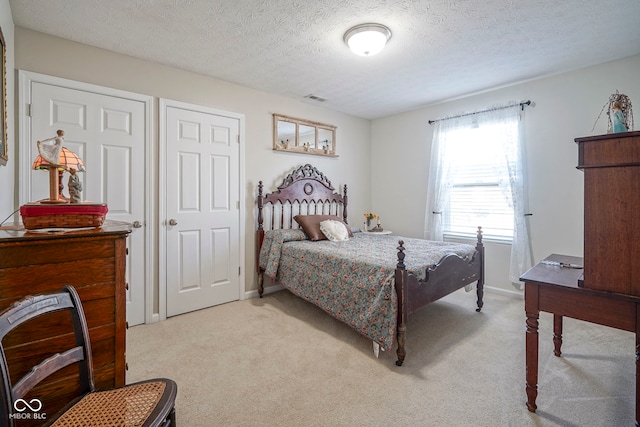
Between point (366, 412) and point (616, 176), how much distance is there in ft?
5.83

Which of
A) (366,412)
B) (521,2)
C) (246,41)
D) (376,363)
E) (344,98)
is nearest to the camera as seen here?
(366,412)

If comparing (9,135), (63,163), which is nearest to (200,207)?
(9,135)

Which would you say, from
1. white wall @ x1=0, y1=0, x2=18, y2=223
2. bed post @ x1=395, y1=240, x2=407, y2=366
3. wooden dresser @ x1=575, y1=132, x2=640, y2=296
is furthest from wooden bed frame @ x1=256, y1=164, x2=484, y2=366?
white wall @ x1=0, y1=0, x2=18, y2=223

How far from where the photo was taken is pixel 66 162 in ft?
4.57

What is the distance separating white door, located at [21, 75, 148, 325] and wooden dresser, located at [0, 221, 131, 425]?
166cm

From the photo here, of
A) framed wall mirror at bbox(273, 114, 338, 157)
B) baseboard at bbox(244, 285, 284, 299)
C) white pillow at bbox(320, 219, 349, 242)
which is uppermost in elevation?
framed wall mirror at bbox(273, 114, 338, 157)

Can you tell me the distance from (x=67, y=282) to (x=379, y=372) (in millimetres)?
1912

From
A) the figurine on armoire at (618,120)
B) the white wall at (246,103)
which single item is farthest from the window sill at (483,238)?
the figurine on armoire at (618,120)

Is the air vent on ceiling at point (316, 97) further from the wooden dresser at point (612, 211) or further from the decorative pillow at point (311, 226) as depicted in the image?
the wooden dresser at point (612, 211)

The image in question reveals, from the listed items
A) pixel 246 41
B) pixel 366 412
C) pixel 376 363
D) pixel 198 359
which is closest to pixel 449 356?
pixel 376 363

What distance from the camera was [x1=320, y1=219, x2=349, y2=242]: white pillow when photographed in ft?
11.9

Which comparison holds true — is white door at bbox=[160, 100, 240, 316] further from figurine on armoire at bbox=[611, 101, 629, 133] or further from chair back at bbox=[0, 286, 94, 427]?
figurine on armoire at bbox=[611, 101, 629, 133]

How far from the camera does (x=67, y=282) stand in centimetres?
117

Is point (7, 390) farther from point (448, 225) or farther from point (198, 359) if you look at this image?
point (448, 225)
